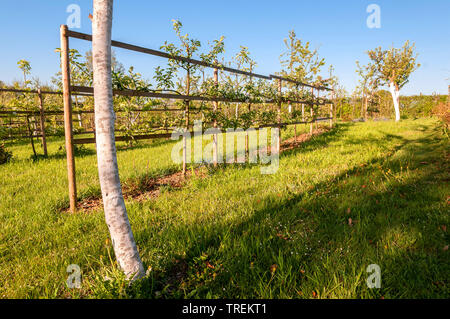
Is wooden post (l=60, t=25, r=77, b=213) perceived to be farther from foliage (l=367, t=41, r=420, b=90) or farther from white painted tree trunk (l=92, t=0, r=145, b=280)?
foliage (l=367, t=41, r=420, b=90)

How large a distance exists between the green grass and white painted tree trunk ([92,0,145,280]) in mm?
162

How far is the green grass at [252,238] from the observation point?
6.02 ft

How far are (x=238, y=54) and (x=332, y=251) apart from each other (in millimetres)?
5664

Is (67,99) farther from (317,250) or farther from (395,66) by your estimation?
(395,66)

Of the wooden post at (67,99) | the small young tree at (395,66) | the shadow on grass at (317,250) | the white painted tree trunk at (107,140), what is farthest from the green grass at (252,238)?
the small young tree at (395,66)

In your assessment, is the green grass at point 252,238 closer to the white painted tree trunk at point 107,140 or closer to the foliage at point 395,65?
the white painted tree trunk at point 107,140

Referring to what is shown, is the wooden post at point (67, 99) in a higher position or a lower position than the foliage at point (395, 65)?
lower

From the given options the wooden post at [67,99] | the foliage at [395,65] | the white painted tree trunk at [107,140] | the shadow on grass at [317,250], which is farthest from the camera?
the foliage at [395,65]

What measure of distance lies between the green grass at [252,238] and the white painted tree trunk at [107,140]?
16 cm

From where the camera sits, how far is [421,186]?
12.4ft

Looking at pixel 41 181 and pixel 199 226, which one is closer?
pixel 199 226

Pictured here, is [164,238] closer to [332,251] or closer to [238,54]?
[332,251]
